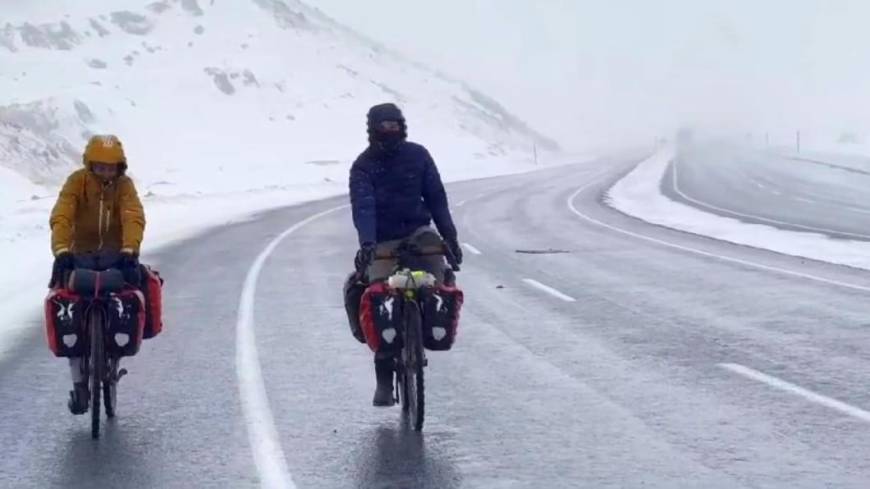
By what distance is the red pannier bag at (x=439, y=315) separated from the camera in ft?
23.7

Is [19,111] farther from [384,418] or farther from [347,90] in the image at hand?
[384,418]

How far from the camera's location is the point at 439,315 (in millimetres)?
7227

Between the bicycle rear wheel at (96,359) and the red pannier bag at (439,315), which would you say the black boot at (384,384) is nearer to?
the red pannier bag at (439,315)

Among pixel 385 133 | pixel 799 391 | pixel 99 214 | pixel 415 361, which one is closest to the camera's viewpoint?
pixel 415 361

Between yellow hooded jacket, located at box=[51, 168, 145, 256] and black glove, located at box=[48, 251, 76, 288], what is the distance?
21 cm

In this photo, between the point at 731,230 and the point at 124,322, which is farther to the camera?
the point at 731,230

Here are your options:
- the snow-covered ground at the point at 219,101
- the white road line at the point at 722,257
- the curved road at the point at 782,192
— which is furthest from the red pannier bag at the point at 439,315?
the snow-covered ground at the point at 219,101

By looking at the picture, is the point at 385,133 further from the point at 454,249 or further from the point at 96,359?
the point at 96,359

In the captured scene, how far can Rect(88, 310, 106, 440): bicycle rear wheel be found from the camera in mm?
7238

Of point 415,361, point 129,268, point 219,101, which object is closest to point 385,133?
point 415,361

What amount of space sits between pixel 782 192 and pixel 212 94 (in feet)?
178

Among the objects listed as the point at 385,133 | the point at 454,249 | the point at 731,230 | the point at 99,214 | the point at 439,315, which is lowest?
the point at 731,230

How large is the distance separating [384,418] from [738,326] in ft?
16.1

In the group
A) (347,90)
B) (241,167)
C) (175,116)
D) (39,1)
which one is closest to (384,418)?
(241,167)
